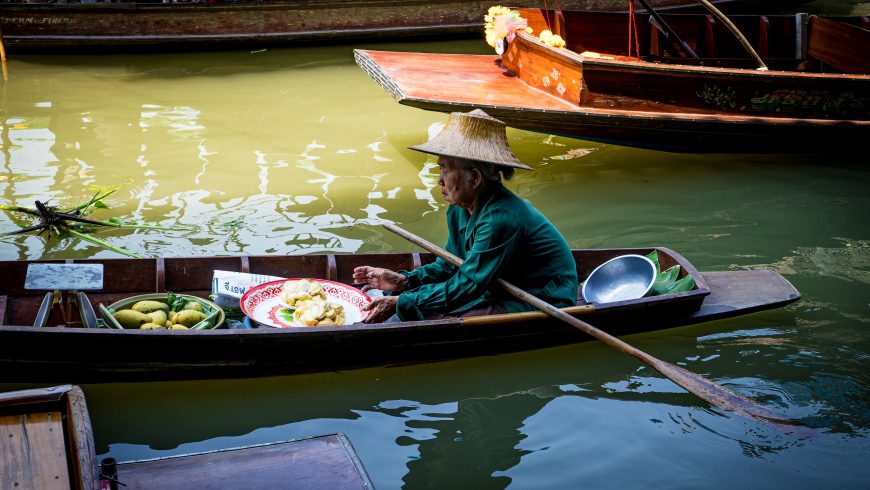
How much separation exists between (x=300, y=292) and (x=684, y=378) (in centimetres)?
185

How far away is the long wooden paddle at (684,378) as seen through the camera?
12.4 ft

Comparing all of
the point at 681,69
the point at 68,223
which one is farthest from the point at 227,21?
the point at 681,69

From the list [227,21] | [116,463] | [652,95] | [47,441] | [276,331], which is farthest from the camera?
[227,21]

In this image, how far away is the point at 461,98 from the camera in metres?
6.55

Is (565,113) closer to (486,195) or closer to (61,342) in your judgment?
(486,195)

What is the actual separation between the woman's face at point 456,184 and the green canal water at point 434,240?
0.86m

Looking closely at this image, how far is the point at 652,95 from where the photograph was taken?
22.0 ft

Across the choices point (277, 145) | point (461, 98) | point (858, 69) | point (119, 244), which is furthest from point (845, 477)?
point (277, 145)

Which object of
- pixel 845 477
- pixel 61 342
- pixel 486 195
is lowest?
pixel 845 477

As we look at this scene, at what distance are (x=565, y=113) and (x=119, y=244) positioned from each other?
327 cm

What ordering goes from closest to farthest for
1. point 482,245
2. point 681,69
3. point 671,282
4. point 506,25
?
point 482,245, point 671,282, point 681,69, point 506,25

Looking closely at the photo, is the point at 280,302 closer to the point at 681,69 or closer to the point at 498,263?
the point at 498,263

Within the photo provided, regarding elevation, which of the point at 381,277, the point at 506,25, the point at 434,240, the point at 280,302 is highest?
the point at 506,25

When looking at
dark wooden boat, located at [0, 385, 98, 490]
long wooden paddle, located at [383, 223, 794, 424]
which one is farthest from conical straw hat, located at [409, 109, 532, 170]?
dark wooden boat, located at [0, 385, 98, 490]
